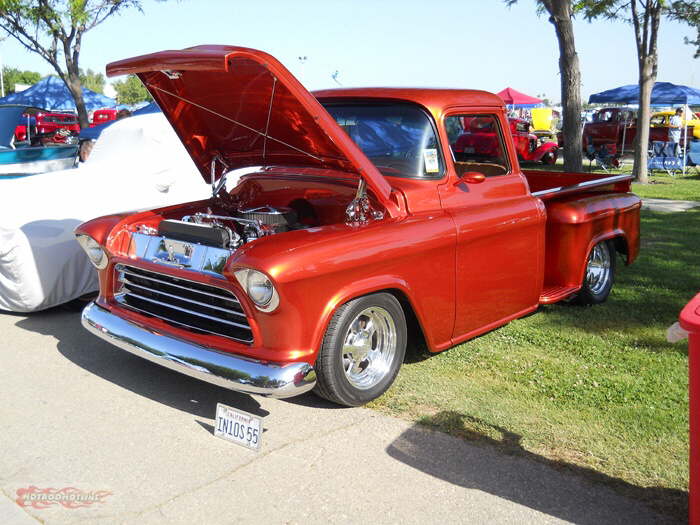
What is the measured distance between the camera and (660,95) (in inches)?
734

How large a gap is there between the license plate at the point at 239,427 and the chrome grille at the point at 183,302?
36 centimetres

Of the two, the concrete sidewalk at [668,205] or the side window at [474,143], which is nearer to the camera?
the side window at [474,143]

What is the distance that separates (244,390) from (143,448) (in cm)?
59

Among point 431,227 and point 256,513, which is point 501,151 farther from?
point 256,513

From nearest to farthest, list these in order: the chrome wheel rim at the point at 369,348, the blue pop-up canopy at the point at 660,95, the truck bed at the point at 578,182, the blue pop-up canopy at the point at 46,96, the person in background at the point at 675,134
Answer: the chrome wheel rim at the point at 369,348 < the truck bed at the point at 578,182 < the person in background at the point at 675,134 < the blue pop-up canopy at the point at 660,95 < the blue pop-up canopy at the point at 46,96

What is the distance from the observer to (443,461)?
3266 mm

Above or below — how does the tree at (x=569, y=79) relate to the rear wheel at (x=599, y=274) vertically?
above

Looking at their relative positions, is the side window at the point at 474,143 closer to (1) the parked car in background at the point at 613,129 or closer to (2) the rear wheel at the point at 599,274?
(2) the rear wheel at the point at 599,274

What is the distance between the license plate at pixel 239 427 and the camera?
3.34m

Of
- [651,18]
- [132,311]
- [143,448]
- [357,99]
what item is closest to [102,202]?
[132,311]

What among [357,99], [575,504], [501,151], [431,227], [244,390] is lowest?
[575,504]

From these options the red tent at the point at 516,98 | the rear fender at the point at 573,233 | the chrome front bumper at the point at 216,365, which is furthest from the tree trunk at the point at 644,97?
the red tent at the point at 516,98

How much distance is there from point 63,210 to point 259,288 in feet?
9.61

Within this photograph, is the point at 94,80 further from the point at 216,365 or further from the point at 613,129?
the point at 216,365
